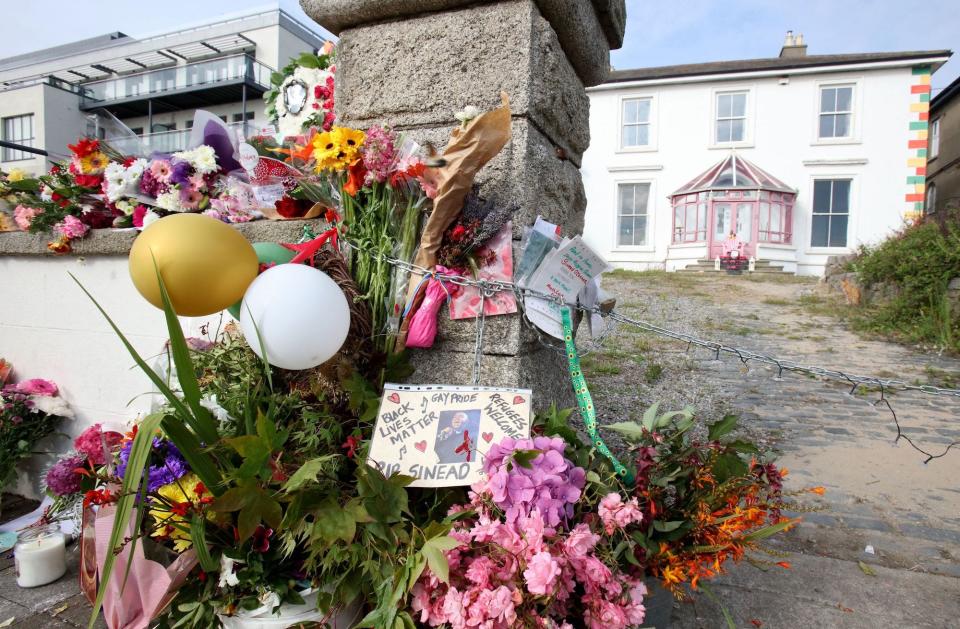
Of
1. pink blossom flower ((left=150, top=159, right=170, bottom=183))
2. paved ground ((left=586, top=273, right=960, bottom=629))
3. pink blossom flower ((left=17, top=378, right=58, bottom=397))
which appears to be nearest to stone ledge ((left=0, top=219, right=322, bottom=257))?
pink blossom flower ((left=150, top=159, right=170, bottom=183))

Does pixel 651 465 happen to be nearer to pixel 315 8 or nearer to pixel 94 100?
pixel 315 8

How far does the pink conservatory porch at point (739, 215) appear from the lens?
1611cm

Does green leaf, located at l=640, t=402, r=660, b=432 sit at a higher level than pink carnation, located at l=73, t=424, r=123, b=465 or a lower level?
higher

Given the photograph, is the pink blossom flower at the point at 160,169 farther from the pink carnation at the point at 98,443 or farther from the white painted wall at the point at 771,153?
the white painted wall at the point at 771,153

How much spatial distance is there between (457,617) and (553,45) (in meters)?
1.87

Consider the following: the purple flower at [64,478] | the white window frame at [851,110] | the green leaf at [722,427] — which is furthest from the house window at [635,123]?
the purple flower at [64,478]

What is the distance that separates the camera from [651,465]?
59.5 inches

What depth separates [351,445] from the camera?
161 cm

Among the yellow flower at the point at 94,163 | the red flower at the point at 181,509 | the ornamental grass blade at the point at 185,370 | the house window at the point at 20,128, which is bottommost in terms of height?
the red flower at the point at 181,509

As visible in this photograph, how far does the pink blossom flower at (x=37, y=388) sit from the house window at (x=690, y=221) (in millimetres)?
16799

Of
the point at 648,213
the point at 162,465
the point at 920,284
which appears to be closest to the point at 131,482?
the point at 162,465

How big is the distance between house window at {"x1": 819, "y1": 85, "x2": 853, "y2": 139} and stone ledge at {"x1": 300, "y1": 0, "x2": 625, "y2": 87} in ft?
59.1

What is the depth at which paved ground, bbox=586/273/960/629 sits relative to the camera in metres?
1.77

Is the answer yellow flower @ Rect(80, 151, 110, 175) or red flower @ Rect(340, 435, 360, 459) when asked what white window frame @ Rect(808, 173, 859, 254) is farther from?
red flower @ Rect(340, 435, 360, 459)
